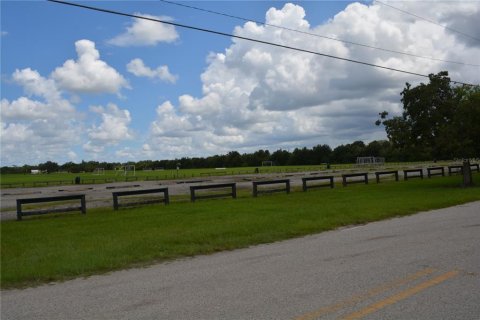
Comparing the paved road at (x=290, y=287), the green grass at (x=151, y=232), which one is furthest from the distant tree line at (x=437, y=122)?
the paved road at (x=290, y=287)

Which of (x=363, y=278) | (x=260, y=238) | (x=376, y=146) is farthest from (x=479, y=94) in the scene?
(x=376, y=146)

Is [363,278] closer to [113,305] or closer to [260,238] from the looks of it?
[113,305]

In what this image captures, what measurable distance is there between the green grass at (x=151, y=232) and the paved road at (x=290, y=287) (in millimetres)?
817

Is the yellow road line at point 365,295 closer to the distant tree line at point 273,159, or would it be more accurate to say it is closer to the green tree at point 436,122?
the green tree at point 436,122

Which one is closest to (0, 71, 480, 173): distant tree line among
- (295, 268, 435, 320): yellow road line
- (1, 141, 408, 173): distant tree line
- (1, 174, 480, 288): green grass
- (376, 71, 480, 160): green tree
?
(376, 71, 480, 160): green tree

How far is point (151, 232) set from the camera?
12.4 meters

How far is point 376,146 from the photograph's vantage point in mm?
157250

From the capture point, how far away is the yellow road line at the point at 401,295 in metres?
5.32

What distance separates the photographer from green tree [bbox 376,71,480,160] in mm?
26906

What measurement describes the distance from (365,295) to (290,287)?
1.06 m

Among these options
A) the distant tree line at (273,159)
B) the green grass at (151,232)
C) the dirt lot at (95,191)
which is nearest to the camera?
the green grass at (151,232)

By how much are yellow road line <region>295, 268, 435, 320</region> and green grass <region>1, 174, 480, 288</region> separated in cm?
445

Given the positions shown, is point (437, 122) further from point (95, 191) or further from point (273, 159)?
point (273, 159)

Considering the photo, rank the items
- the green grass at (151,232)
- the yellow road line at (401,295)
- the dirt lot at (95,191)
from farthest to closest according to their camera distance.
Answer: the dirt lot at (95,191), the green grass at (151,232), the yellow road line at (401,295)
